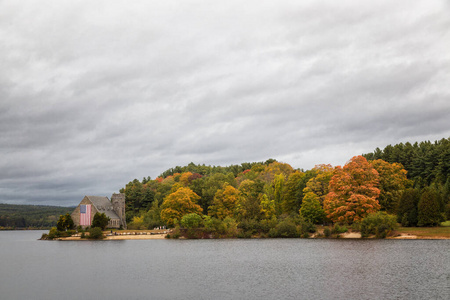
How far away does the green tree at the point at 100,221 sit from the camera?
4572 inches

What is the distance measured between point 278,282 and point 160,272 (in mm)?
15327

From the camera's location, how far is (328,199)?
310 feet

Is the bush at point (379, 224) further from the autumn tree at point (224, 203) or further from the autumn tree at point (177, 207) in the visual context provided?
the autumn tree at point (177, 207)

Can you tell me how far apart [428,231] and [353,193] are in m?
16.4

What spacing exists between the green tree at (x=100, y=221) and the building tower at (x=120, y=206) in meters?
13.9

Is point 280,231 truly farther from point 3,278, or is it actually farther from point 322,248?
point 3,278

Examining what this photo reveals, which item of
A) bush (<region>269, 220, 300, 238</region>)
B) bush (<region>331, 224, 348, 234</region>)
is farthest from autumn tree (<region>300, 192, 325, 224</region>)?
bush (<region>331, 224, 348, 234</region>)

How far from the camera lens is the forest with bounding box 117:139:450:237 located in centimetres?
9006

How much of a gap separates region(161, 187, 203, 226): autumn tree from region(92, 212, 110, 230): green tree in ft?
54.2

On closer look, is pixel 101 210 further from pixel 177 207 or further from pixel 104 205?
pixel 177 207

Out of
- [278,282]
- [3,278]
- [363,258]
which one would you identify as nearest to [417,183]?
[363,258]

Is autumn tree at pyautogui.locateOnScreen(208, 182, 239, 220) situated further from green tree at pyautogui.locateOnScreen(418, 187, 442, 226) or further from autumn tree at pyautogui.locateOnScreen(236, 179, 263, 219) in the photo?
green tree at pyautogui.locateOnScreen(418, 187, 442, 226)

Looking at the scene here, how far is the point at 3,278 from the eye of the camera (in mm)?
48375

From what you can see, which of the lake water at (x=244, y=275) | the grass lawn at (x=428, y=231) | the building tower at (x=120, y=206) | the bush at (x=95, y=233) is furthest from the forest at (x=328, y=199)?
the lake water at (x=244, y=275)
